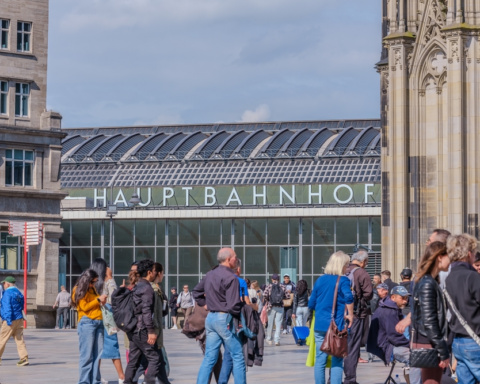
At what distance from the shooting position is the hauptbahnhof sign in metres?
60.9

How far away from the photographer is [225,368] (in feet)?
46.6

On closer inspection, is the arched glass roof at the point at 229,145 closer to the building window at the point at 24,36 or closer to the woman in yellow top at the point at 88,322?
the building window at the point at 24,36

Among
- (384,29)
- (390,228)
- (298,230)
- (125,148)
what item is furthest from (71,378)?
(125,148)

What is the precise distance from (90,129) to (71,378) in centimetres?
5982

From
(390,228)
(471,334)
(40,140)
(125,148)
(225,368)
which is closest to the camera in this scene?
(471,334)

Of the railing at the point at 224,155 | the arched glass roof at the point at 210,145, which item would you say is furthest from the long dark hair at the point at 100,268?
the arched glass roof at the point at 210,145

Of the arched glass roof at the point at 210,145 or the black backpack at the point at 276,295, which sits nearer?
the black backpack at the point at 276,295

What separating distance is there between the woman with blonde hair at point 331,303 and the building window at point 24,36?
36029 millimetres

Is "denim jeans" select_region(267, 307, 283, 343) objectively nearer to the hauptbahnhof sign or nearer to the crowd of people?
the crowd of people

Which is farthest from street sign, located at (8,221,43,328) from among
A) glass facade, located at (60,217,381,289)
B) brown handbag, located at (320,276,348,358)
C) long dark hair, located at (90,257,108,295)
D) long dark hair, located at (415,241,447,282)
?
long dark hair, located at (415,241,447,282)

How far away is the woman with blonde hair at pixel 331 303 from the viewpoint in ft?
43.7

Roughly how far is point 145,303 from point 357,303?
133 inches

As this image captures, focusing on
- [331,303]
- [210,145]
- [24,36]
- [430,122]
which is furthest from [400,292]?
[210,145]

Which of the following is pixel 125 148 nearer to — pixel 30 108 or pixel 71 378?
pixel 30 108
